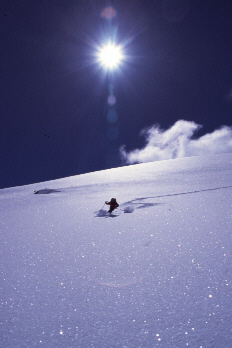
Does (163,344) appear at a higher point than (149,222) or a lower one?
lower

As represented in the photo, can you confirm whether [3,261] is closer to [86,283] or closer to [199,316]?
[86,283]

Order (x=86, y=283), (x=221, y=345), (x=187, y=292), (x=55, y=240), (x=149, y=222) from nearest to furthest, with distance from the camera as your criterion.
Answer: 1. (x=221, y=345)
2. (x=187, y=292)
3. (x=86, y=283)
4. (x=55, y=240)
5. (x=149, y=222)

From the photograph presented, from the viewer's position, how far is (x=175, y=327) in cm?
62

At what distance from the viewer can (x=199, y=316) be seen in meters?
0.65

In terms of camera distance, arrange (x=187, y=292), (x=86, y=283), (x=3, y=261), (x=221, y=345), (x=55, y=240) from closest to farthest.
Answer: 1. (x=221, y=345)
2. (x=187, y=292)
3. (x=86, y=283)
4. (x=3, y=261)
5. (x=55, y=240)

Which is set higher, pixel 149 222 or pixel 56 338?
pixel 149 222

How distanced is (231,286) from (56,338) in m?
0.59

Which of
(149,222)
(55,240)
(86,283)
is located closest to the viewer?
(86,283)

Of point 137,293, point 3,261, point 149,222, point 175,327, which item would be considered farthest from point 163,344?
point 149,222

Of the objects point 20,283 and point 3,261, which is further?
point 3,261

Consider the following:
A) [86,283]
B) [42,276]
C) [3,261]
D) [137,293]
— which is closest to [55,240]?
[3,261]

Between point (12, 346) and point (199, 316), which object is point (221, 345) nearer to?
point (199, 316)

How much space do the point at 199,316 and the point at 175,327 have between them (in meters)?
0.09

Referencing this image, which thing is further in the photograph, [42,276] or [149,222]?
[149,222]
